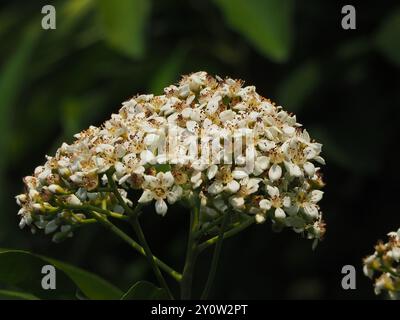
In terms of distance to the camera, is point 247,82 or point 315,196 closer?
point 315,196

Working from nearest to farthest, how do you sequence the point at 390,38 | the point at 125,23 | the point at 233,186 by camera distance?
the point at 233,186, the point at 125,23, the point at 390,38

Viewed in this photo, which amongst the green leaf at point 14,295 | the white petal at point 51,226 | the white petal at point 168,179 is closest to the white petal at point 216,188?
the white petal at point 168,179

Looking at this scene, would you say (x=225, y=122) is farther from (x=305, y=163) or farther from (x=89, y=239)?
(x=89, y=239)

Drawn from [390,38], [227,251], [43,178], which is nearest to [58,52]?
[227,251]

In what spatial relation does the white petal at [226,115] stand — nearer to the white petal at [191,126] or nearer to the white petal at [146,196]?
the white petal at [191,126]

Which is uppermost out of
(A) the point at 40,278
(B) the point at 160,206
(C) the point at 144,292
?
(B) the point at 160,206

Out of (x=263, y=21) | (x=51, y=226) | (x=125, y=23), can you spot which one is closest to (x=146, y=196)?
(x=51, y=226)

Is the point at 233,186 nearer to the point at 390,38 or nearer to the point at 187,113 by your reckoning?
the point at 187,113
